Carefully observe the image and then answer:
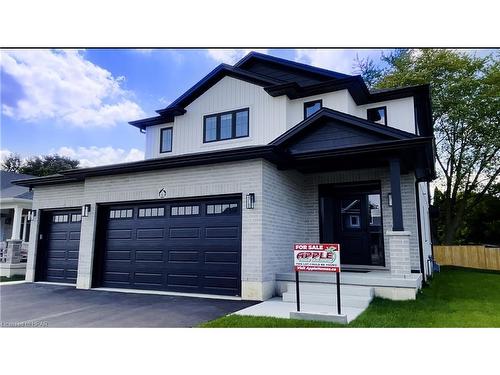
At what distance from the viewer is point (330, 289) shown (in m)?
7.49

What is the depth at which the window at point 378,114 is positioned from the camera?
442 inches

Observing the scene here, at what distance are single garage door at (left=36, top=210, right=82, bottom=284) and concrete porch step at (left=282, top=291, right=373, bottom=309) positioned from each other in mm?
6811

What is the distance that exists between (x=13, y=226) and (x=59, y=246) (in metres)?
7.63

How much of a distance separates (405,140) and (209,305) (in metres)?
5.24

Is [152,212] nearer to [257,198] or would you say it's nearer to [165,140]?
[257,198]

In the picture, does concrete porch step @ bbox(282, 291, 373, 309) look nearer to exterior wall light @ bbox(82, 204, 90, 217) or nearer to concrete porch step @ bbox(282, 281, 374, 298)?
concrete porch step @ bbox(282, 281, 374, 298)

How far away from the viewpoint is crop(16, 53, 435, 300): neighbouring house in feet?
26.2

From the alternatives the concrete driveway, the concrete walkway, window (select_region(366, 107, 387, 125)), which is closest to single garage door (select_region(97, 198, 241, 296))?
the concrete driveway

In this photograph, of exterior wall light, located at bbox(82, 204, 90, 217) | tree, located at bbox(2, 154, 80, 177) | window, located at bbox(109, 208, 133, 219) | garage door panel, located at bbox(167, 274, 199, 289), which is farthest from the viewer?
tree, located at bbox(2, 154, 80, 177)

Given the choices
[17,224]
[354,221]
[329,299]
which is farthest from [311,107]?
[17,224]
